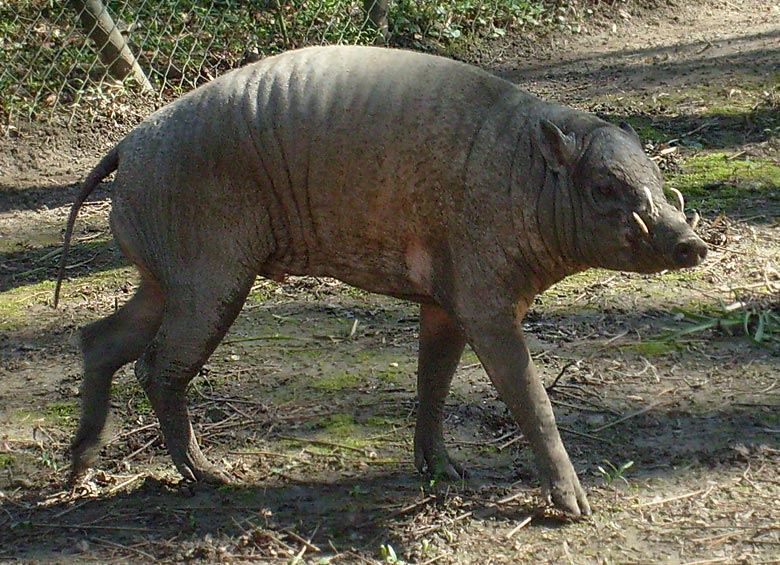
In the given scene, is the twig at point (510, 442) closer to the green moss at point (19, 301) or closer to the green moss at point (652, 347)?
the green moss at point (652, 347)

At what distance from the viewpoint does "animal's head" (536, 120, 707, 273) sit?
352 centimetres

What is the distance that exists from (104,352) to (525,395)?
1.64 m

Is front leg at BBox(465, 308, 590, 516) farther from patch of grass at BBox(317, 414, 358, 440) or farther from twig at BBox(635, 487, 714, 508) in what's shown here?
patch of grass at BBox(317, 414, 358, 440)

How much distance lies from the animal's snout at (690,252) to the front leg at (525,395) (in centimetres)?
60

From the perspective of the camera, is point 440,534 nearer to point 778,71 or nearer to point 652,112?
point 652,112

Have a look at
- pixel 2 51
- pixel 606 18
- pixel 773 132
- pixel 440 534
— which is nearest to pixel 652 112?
pixel 773 132

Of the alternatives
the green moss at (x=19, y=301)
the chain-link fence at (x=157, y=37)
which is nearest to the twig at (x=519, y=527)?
the green moss at (x=19, y=301)

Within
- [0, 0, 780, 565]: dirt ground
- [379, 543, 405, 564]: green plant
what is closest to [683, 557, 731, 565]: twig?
[0, 0, 780, 565]: dirt ground

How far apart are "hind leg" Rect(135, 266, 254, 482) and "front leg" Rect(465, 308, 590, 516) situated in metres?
0.88

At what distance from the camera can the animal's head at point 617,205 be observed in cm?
352

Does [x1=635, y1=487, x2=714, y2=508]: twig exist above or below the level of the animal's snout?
below

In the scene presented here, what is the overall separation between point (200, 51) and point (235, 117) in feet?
17.8

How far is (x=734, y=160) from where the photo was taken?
775 cm

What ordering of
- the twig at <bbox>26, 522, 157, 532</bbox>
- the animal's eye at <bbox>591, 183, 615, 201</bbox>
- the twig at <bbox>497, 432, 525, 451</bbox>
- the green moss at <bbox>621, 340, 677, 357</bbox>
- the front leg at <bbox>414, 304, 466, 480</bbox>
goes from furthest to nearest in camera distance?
the green moss at <bbox>621, 340, 677, 357</bbox> → the twig at <bbox>497, 432, 525, 451</bbox> → the front leg at <bbox>414, 304, 466, 480</bbox> → the twig at <bbox>26, 522, 157, 532</bbox> → the animal's eye at <bbox>591, 183, 615, 201</bbox>
